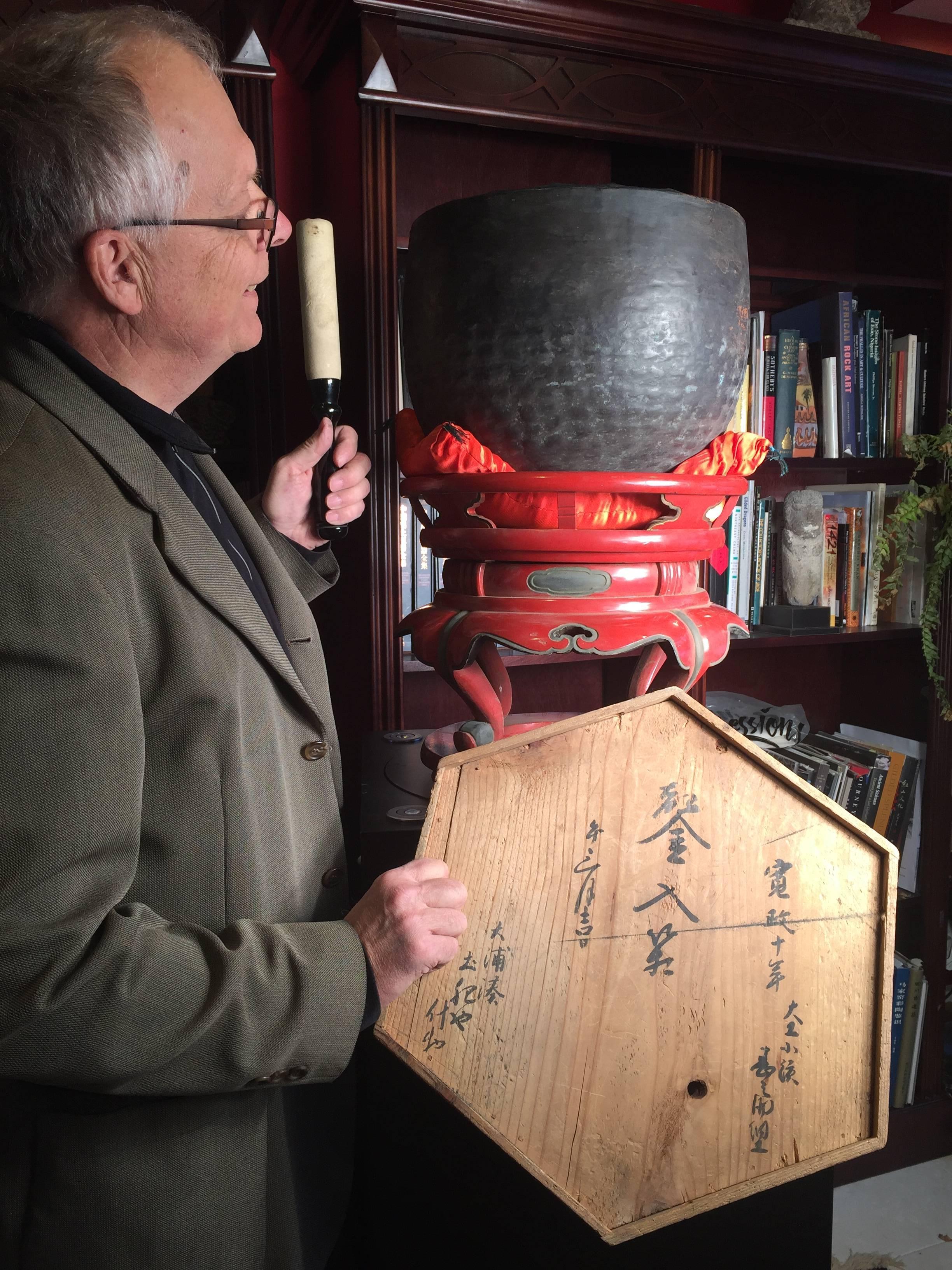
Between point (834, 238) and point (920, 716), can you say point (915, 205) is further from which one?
point (920, 716)

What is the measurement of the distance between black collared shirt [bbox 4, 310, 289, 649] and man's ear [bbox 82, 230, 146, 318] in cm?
6

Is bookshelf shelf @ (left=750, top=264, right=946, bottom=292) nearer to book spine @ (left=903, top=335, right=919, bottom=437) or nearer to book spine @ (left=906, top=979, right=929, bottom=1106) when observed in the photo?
book spine @ (left=903, top=335, right=919, bottom=437)

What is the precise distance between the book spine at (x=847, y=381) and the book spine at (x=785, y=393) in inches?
4.0

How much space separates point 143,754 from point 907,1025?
2078mm

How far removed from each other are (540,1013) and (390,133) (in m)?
1.42

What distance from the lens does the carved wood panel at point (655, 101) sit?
5.06ft

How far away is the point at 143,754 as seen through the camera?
0.69 meters

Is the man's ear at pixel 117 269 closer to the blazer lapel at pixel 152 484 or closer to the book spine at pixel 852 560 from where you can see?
the blazer lapel at pixel 152 484

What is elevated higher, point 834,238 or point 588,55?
point 588,55

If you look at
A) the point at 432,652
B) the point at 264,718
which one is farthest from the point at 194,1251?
the point at 432,652

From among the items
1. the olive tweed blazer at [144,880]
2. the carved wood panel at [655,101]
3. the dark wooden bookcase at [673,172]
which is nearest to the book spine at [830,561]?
the dark wooden bookcase at [673,172]

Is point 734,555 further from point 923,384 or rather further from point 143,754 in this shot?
point 143,754

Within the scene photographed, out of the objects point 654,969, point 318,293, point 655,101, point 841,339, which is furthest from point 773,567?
point 654,969

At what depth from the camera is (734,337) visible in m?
0.95
